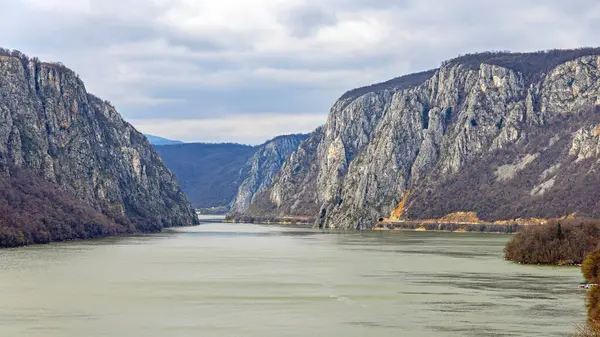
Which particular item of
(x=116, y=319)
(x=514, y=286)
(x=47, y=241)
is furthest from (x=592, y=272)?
(x=47, y=241)

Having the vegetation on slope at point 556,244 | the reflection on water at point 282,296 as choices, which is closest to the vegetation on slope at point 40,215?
the reflection on water at point 282,296

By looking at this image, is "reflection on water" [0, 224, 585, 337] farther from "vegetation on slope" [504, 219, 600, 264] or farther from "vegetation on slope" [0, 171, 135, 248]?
"vegetation on slope" [0, 171, 135, 248]

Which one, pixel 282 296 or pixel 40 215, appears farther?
pixel 40 215

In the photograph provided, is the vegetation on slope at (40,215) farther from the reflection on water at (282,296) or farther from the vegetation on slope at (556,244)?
the vegetation on slope at (556,244)

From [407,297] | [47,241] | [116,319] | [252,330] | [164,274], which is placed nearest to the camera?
[252,330]

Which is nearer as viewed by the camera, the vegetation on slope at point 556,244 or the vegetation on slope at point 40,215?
the vegetation on slope at point 556,244

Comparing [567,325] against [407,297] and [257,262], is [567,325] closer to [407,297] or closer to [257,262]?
[407,297]

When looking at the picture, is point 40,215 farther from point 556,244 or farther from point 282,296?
point 282,296

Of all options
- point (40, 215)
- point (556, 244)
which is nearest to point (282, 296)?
point (556, 244)
